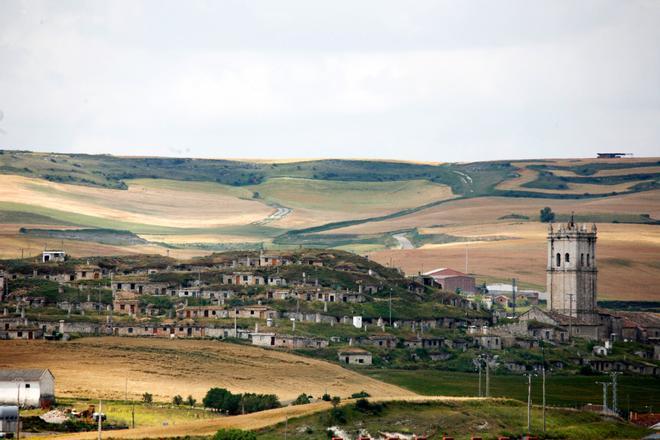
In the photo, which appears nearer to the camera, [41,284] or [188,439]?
[188,439]

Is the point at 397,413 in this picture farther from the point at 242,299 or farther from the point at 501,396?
the point at 242,299

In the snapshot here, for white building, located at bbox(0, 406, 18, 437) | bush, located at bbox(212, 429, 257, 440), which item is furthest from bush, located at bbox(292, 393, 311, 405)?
white building, located at bbox(0, 406, 18, 437)

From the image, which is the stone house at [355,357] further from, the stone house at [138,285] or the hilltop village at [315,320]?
the stone house at [138,285]

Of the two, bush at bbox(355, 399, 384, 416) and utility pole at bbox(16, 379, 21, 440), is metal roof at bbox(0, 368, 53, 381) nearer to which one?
utility pole at bbox(16, 379, 21, 440)


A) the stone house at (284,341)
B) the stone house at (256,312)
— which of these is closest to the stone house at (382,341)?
the stone house at (284,341)

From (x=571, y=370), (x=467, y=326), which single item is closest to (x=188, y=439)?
(x=571, y=370)

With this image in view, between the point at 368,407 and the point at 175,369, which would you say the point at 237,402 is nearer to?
the point at 368,407
